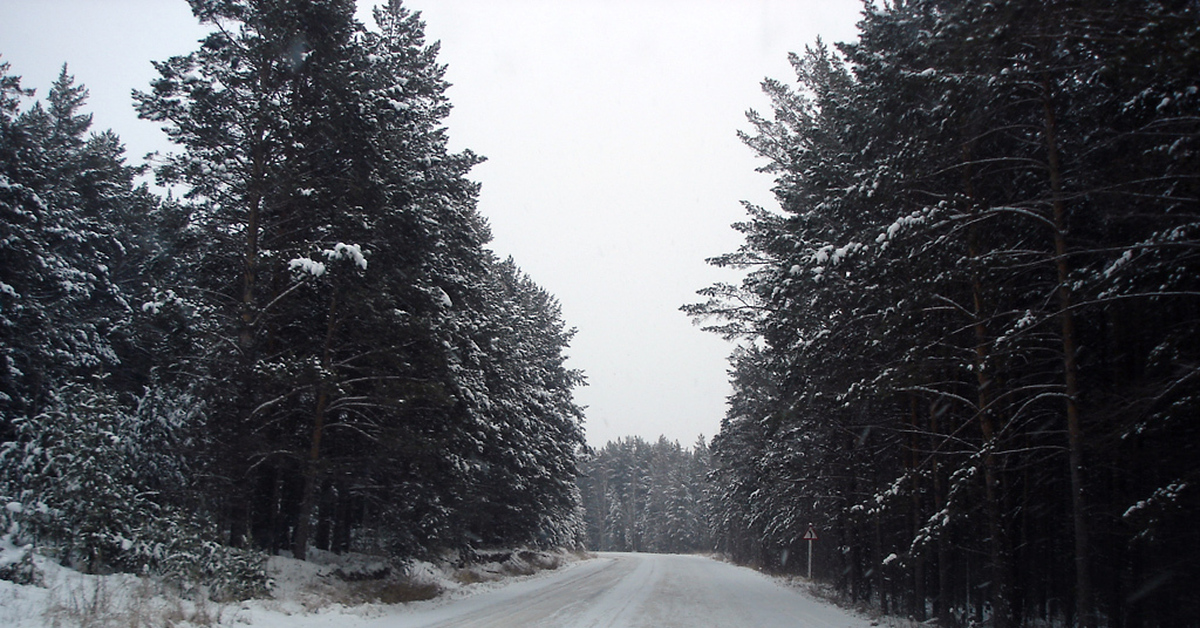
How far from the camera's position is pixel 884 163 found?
12.7m

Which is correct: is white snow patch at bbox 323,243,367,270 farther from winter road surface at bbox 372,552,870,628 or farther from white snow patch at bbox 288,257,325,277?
winter road surface at bbox 372,552,870,628

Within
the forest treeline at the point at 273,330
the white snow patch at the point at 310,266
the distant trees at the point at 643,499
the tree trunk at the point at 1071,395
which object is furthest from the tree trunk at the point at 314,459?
the distant trees at the point at 643,499

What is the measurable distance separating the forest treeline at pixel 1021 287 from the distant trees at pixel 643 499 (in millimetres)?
78222

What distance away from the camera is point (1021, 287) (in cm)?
1099

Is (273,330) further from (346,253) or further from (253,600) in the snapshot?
(253,600)

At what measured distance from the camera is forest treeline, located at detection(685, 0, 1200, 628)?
8.68m

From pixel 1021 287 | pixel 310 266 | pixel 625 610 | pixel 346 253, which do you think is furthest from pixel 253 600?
pixel 1021 287

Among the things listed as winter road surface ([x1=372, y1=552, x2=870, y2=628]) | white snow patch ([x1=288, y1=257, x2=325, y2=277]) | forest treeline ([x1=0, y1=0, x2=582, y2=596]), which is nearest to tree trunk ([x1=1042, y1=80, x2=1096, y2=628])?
winter road surface ([x1=372, y1=552, x2=870, y2=628])

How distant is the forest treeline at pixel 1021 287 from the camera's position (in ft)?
28.5

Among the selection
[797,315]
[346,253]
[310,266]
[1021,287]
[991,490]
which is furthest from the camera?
[797,315]

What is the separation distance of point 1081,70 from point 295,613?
15674mm

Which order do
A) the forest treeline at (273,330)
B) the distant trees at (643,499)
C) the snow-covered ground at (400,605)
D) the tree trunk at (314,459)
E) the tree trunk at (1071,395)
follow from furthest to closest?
the distant trees at (643,499) → the tree trunk at (314,459) → the forest treeline at (273,330) → the tree trunk at (1071,395) → the snow-covered ground at (400,605)

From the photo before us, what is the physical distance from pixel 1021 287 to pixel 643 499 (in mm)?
105411

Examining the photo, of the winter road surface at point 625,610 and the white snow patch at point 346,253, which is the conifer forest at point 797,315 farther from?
the winter road surface at point 625,610
